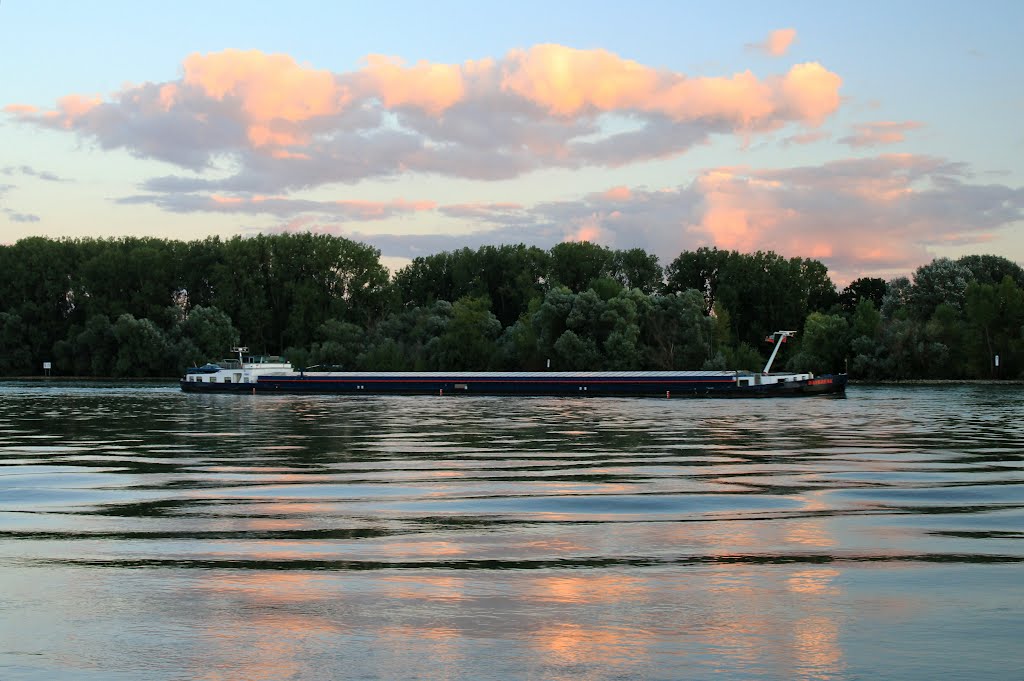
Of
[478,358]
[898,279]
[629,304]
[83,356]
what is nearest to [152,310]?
[83,356]

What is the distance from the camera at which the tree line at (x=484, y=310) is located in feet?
413

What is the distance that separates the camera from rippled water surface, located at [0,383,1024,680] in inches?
452

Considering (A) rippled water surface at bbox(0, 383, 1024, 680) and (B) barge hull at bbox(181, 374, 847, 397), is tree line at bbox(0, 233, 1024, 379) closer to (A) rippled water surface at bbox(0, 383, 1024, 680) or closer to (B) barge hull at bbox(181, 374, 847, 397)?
(B) barge hull at bbox(181, 374, 847, 397)

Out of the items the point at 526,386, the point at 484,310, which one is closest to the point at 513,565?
the point at 526,386

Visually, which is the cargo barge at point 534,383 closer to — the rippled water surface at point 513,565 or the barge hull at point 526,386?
the barge hull at point 526,386

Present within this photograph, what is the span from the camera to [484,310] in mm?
140750

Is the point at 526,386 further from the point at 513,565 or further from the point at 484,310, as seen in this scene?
the point at 513,565

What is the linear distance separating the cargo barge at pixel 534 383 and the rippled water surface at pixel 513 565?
55.8m

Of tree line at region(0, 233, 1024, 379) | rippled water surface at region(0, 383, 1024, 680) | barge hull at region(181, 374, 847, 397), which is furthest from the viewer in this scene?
tree line at region(0, 233, 1024, 379)

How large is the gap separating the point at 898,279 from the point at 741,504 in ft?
409

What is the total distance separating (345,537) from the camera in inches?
739

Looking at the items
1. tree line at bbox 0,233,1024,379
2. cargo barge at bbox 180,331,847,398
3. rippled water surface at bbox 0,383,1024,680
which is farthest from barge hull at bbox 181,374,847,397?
rippled water surface at bbox 0,383,1024,680

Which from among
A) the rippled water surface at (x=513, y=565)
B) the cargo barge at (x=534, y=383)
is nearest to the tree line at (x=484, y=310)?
the cargo barge at (x=534, y=383)

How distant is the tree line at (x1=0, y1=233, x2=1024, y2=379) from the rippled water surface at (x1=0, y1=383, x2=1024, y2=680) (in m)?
90.8
